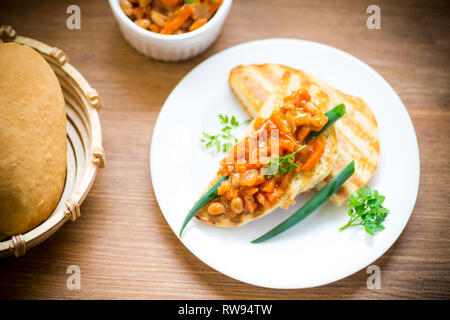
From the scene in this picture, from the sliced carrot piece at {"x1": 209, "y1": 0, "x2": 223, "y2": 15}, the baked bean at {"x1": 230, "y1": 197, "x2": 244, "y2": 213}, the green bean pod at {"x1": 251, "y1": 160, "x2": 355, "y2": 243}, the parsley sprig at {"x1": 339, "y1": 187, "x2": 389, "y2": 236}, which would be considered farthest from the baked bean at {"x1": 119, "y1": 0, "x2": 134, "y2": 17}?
the parsley sprig at {"x1": 339, "y1": 187, "x2": 389, "y2": 236}

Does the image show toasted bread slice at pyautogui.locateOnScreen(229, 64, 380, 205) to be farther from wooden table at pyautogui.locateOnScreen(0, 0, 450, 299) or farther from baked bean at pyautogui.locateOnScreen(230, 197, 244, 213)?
baked bean at pyautogui.locateOnScreen(230, 197, 244, 213)

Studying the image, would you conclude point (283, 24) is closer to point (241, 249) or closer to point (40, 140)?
point (241, 249)

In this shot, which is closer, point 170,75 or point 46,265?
point 46,265

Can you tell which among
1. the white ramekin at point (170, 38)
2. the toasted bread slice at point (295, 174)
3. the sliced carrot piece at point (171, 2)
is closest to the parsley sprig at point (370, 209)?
the toasted bread slice at point (295, 174)

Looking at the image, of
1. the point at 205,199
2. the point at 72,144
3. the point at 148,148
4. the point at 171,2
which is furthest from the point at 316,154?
the point at 72,144

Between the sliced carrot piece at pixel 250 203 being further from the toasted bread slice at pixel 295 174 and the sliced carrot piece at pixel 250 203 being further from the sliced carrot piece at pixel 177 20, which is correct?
the sliced carrot piece at pixel 177 20
